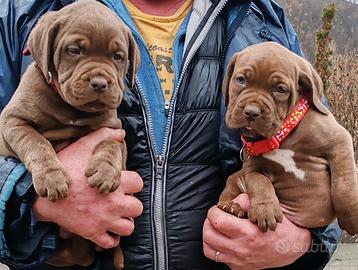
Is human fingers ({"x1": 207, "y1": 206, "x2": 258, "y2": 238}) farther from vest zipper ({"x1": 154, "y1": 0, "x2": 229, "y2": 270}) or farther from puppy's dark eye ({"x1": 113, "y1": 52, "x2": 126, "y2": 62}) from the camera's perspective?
puppy's dark eye ({"x1": 113, "y1": 52, "x2": 126, "y2": 62})

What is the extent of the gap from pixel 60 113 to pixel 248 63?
0.88m

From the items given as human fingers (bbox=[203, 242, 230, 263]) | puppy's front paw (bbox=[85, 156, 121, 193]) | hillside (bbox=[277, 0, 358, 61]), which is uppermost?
puppy's front paw (bbox=[85, 156, 121, 193])

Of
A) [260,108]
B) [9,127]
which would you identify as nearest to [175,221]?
[260,108]

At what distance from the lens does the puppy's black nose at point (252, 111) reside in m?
3.03

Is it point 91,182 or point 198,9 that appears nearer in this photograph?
point 91,182

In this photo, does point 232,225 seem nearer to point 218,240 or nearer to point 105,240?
point 218,240

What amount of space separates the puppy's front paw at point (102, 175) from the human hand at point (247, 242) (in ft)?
1.63

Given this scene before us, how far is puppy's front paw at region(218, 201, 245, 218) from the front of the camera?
3.16 m

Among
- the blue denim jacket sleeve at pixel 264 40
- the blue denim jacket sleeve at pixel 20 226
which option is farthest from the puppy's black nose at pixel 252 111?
the blue denim jacket sleeve at pixel 20 226

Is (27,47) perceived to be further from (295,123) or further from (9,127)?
(295,123)

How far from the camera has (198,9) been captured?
3.46 m

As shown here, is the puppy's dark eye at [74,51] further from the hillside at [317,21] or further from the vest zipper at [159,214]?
the hillside at [317,21]

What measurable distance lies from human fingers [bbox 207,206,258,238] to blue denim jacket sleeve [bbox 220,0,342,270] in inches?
13.4

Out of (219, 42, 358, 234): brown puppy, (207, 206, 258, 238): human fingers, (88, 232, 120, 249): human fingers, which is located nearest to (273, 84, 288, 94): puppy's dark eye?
(219, 42, 358, 234): brown puppy
